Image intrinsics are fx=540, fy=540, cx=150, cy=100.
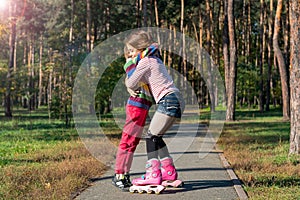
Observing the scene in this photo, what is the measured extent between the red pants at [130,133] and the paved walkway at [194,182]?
41 cm

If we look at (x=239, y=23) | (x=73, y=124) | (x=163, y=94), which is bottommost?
(x=73, y=124)

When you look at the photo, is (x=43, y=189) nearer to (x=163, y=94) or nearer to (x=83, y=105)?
(x=163, y=94)

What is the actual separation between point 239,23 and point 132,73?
52513mm

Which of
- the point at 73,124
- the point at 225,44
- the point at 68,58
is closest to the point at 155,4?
the point at 225,44

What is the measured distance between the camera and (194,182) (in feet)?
27.6

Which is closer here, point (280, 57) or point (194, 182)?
point (194, 182)

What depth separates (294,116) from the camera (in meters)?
12.5

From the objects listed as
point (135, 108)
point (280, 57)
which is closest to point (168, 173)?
point (135, 108)

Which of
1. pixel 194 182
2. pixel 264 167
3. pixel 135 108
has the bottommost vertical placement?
pixel 264 167

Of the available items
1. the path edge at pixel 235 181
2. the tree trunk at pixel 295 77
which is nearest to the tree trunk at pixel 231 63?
the tree trunk at pixel 295 77

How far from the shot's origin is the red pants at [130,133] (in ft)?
24.1

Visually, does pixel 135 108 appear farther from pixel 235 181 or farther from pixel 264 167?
pixel 264 167

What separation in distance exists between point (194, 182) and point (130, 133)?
1595 mm

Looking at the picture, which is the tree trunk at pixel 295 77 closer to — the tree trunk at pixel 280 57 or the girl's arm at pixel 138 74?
the girl's arm at pixel 138 74
